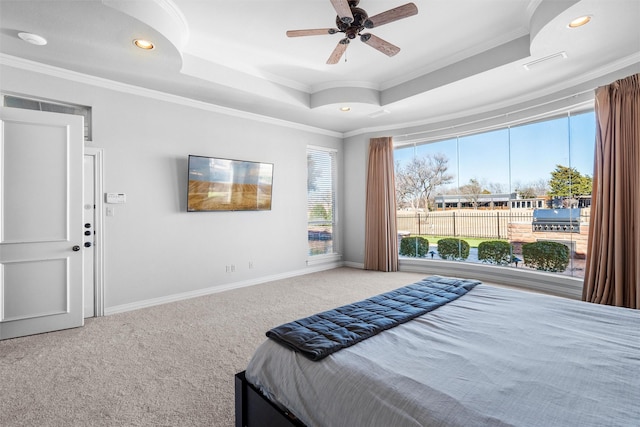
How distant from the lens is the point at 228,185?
4.75 metres

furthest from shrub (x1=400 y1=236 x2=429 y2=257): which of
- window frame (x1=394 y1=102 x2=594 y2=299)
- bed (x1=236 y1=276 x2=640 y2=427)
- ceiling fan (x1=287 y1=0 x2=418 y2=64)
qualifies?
bed (x1=236 y1=276 x2=640 y2=427)

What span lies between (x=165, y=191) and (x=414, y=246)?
4.54m

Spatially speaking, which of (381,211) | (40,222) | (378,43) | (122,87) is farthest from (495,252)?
(40,222)

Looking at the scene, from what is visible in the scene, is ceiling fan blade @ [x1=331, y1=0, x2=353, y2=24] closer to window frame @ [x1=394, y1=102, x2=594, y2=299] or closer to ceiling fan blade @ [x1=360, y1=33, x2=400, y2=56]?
ceiling fan blade @ [x1=360, y1=33, x2=400, y2=56]

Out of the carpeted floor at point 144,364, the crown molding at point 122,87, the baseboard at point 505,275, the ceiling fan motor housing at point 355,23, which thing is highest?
the ceiling fan motor housing at point 355,23

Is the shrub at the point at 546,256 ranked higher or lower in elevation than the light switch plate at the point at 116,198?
lower

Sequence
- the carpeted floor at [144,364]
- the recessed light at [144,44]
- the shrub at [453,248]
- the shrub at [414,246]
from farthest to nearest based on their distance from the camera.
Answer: the shrub at [414,246] → the shrub at [453,248] → the recessed light at [144,44] → the carpeted floor at [144,364]

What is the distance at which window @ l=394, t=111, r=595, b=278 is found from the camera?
13.9 ft

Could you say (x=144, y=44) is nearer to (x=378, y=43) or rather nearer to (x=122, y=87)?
(x=122, y=87)

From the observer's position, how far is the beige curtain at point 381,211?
237 inches

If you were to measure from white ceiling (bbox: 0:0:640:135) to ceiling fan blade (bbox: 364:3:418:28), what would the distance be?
0.49 metres

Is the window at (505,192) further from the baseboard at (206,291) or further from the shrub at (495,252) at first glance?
the baseboard at (206,291)

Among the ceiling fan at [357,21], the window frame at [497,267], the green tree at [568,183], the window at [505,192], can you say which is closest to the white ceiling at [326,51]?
the window frame at [497,267]

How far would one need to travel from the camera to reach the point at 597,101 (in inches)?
147
